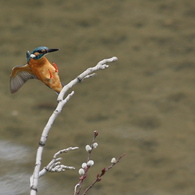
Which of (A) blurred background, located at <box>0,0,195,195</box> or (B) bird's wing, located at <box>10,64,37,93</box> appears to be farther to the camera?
(A) blurred background, located at <box>0,0,195,195</box>

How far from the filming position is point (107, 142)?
3.34m

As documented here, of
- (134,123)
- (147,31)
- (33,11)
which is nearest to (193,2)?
(147,31)

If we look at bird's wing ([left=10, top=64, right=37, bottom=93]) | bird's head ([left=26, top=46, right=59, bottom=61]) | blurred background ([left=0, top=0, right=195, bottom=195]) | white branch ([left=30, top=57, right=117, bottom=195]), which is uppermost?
blurred background ([left=0, top=0, right=195, bottom=195])

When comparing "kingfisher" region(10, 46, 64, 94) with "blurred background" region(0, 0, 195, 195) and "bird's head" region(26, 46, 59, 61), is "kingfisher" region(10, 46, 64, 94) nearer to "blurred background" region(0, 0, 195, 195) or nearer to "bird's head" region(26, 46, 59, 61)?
"bird's head" region(26, 46, 59, 61)

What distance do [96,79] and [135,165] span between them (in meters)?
0.87

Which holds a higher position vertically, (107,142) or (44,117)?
(44,117)

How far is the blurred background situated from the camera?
10.2 ft

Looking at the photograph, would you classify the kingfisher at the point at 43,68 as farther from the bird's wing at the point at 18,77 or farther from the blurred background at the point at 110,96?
the blurred background at the point at 110,96

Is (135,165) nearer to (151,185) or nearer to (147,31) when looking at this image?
(151,185)

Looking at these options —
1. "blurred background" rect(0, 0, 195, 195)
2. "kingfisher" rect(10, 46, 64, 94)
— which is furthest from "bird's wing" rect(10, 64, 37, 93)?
"blurred background" rect(0, 0, 195, 195)

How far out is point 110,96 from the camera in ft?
12.4

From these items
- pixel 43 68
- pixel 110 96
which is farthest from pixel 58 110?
pixel 110 96

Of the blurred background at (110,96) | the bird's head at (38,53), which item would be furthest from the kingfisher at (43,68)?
the blurred background at (110,96)

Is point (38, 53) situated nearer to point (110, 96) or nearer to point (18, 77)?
point (18, 77)
